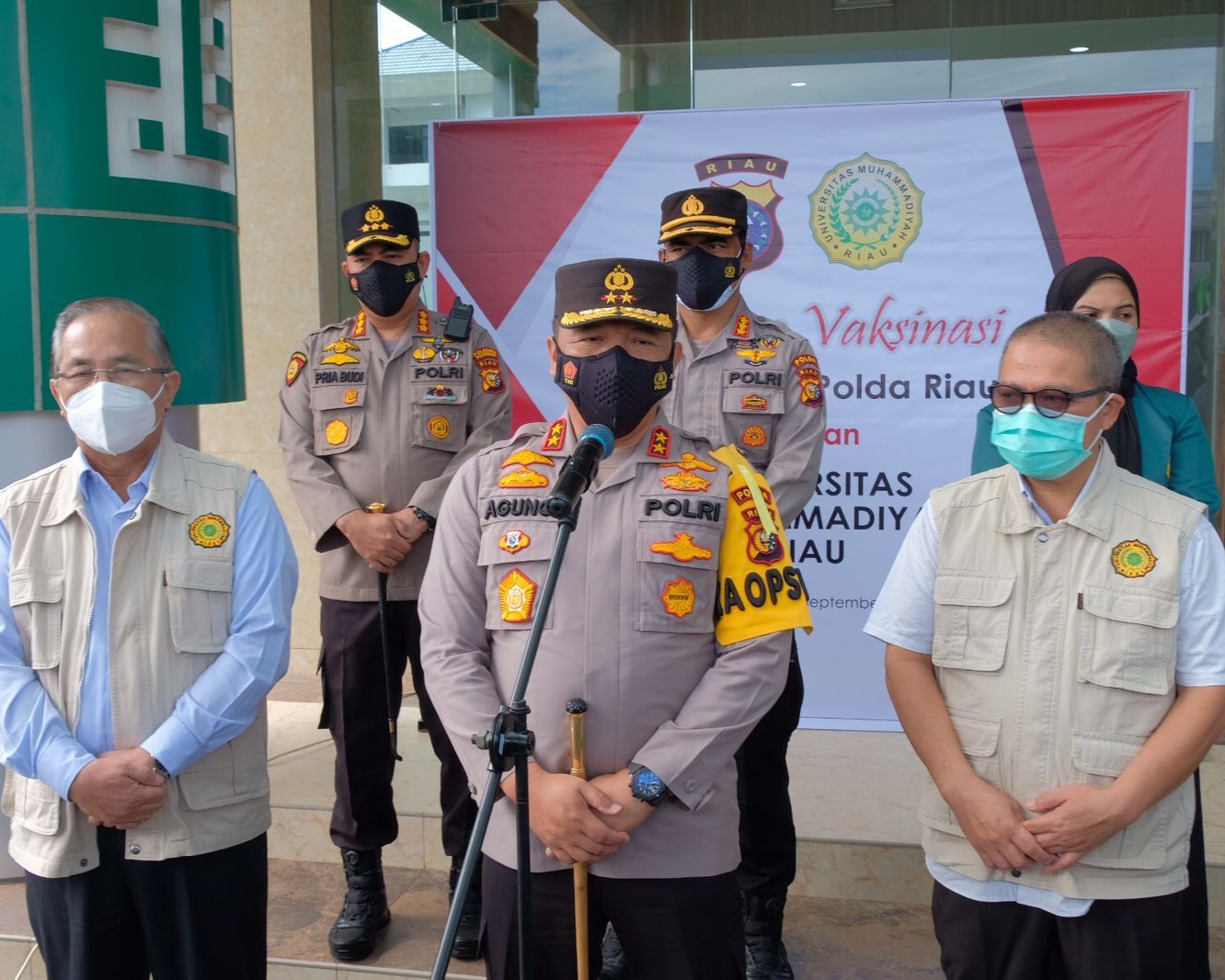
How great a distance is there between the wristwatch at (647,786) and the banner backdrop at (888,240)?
2893mm

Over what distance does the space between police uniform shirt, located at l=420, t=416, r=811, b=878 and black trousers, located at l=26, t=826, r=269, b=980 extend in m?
0.68

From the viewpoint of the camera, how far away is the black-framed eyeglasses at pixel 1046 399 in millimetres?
2262

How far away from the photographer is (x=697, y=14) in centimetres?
576

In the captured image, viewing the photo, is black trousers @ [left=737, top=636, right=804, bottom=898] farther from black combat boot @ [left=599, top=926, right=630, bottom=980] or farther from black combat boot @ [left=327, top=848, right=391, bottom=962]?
black combat boot @ [left=327, top=848, right=391, bottom=962]

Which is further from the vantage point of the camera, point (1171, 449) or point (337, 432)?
point (337, 432)

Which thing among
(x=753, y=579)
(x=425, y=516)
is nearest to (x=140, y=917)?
(x=425, y=516)

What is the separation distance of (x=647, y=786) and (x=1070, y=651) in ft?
2.64

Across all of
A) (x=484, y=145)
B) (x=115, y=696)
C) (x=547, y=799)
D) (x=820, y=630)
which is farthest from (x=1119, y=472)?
(x=484, y=145)

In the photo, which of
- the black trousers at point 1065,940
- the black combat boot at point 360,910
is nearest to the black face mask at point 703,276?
the black trousers at point 1065,940

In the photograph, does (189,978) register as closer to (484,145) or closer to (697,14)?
(484,145)

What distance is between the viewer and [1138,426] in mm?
2852

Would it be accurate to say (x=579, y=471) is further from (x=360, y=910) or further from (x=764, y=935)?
(x=360, y=910)

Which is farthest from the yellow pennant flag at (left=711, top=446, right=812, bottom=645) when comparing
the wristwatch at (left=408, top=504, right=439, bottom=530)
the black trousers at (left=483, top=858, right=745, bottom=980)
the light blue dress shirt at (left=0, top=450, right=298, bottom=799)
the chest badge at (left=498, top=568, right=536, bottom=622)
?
the wristwatch at (left=408, top=504, right=439, bottom=530)

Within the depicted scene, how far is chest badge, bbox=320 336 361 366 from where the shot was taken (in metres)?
3.68
